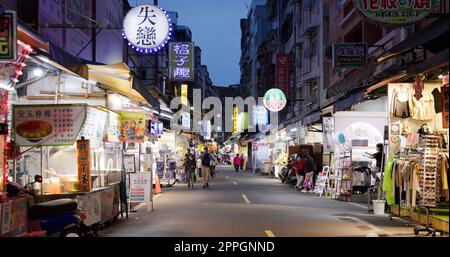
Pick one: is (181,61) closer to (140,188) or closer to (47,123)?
(140,188)

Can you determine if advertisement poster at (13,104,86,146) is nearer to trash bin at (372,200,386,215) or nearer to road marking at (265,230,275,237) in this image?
road marking at (265,230,275,237)

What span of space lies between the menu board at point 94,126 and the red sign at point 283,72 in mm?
32965

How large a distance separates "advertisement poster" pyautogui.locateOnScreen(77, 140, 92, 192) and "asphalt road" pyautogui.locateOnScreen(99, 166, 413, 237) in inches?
50.9

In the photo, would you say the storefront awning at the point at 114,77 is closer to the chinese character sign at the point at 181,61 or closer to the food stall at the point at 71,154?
the food stall at the point at 71,154

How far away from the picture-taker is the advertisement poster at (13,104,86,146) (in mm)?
11805

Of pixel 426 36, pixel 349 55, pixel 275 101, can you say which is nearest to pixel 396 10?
pixel 426 36

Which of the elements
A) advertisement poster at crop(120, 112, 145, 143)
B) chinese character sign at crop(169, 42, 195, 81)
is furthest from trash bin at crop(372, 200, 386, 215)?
chinese character sign at crop(169, 42, 195, 81)

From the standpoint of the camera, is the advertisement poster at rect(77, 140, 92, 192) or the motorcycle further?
the advertisement poster at rect(77, 140, 92, 192)

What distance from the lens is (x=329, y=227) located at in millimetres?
14641

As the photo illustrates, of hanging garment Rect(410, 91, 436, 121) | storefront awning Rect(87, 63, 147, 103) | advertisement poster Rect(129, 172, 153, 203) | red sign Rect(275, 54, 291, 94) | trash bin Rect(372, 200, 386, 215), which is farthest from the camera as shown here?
red sign Rect(275, 54, 291, 94)

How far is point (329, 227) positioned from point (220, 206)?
6.17 metres

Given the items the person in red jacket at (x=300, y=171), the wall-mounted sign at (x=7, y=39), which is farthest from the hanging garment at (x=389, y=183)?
the person in red jacket at (x=300, y=171)

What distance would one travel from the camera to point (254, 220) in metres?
16.0
